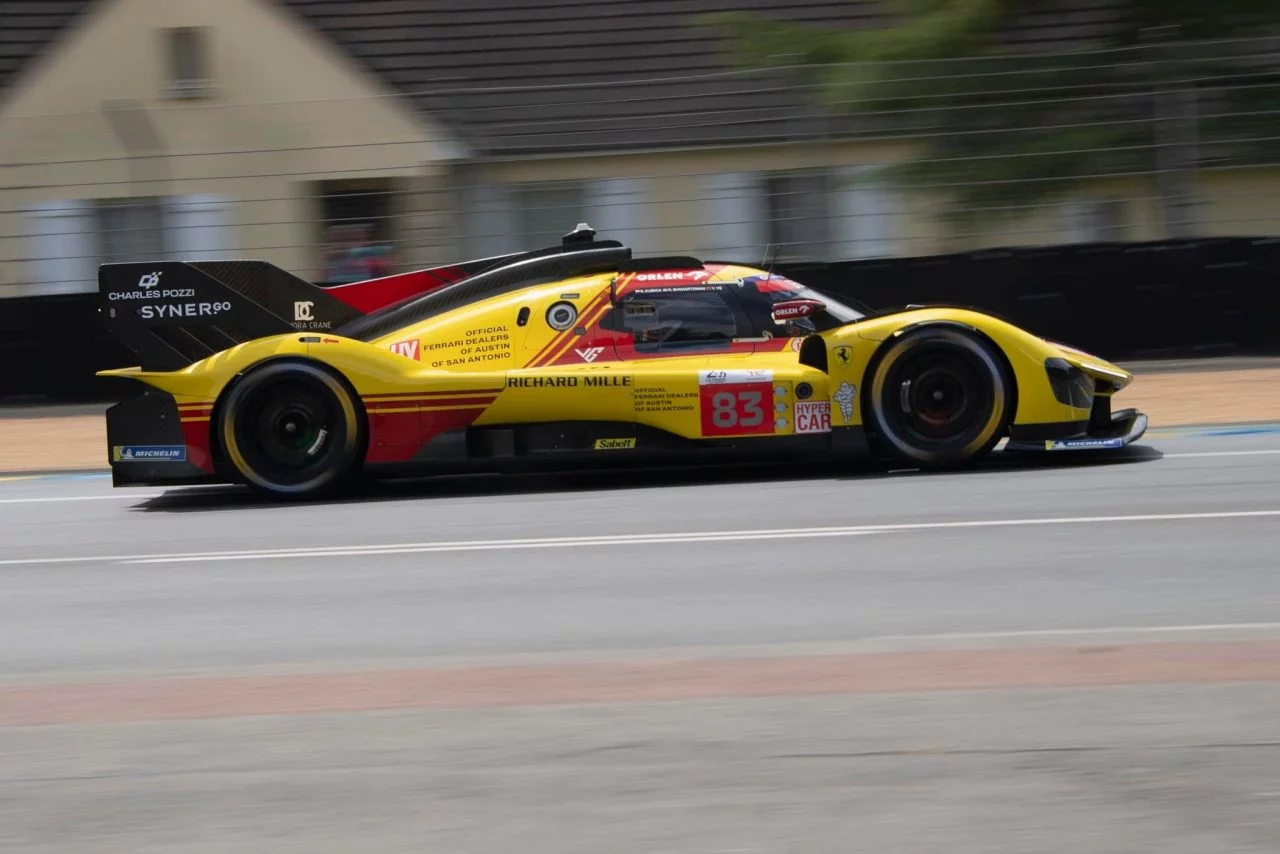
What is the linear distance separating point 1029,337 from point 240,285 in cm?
450

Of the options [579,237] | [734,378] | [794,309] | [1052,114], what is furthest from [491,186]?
[734,378]

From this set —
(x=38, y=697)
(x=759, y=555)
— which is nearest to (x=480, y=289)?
(x=759, y=555)

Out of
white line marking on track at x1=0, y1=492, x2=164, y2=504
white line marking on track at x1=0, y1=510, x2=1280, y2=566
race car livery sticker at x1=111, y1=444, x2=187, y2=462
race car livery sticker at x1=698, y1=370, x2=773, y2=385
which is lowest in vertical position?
white line marking on track at x1=0, y1=510, x2=1280, y2=566

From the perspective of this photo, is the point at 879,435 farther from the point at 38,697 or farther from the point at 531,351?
the point at 38,697

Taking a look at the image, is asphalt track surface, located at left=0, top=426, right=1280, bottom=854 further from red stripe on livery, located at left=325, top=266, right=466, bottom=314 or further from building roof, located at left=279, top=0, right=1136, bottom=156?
building roof, located at left=279, top=0, right=1136, bottom=156

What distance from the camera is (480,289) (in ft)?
31.1

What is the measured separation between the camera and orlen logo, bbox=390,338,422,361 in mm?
9203

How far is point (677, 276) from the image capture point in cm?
917

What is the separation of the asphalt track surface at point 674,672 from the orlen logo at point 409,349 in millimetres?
932

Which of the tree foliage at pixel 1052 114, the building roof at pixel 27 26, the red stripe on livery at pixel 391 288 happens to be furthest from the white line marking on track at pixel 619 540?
the building roof at pixel 27 26

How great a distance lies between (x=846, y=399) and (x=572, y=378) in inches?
57.9

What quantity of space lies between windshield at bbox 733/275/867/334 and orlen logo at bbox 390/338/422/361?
70.4 inches

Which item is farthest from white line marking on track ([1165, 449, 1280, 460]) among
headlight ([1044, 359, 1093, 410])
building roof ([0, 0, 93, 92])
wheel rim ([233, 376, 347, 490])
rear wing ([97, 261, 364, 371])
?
building roof ([0, 0, 93, 92])

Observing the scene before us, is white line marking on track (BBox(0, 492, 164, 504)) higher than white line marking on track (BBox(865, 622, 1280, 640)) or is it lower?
higher
